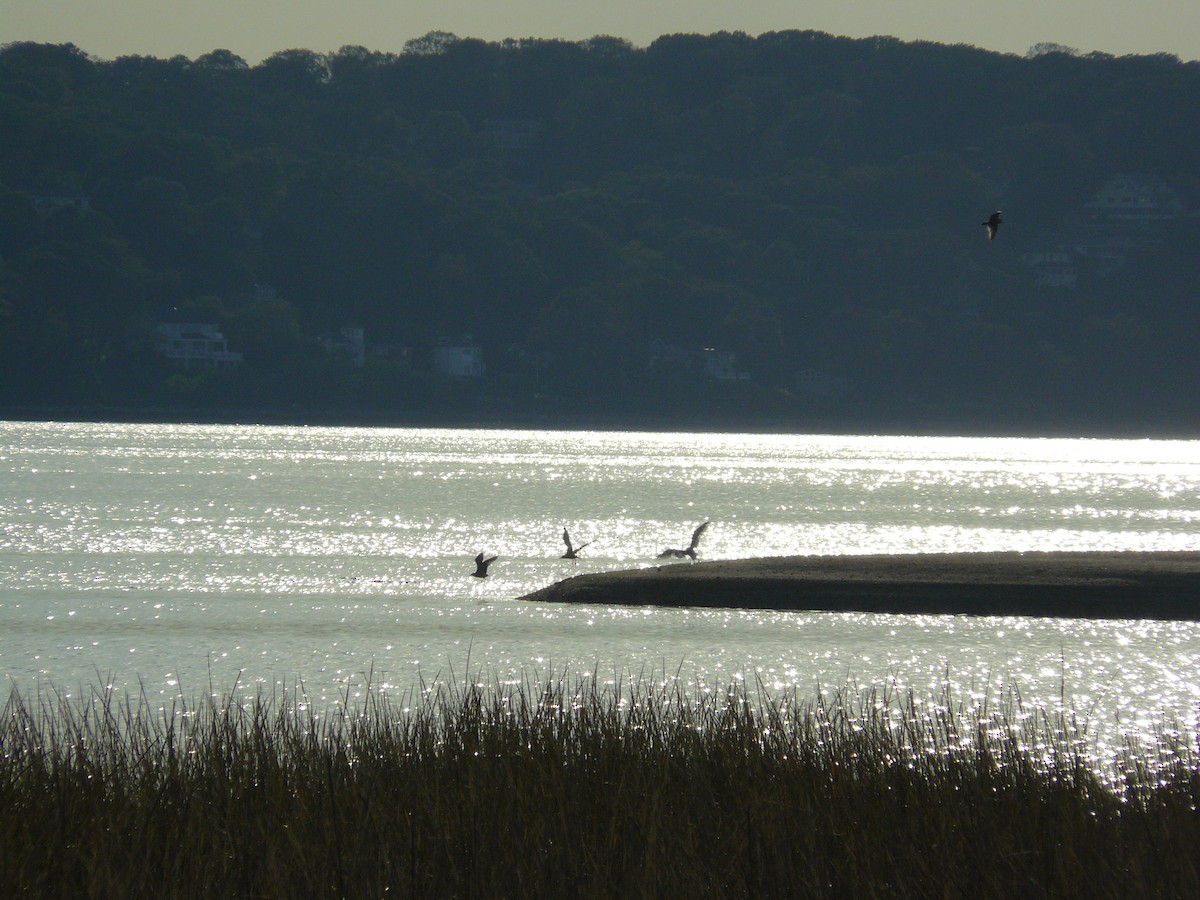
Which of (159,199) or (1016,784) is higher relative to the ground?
(159,199)

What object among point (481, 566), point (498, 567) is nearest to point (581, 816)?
point (481, 566)

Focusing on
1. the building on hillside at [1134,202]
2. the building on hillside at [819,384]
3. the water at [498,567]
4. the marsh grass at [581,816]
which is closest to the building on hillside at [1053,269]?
the building on hillside at [1134,202]

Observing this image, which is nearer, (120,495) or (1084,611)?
(1084,611)

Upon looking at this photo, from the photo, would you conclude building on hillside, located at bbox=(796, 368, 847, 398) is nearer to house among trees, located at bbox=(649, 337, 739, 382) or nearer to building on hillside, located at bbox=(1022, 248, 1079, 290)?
house among trees, located at bbox=(649, 337, 739, 382)

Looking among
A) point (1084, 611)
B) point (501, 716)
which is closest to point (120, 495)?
point (1084, 611)

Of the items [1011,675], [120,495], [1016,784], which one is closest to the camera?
[1016,784]

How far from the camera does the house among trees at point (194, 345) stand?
157 meters

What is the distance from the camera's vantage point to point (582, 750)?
1206 centimetres

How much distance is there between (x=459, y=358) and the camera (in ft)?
550

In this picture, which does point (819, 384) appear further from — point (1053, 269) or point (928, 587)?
point (928, 587)

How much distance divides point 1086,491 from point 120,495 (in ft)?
200

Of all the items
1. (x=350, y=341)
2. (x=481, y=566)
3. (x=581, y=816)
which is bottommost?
(x=481, y=566)

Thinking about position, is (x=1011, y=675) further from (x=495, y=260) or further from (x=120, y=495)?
(x=495, y=260)

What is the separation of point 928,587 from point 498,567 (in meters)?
16.6
